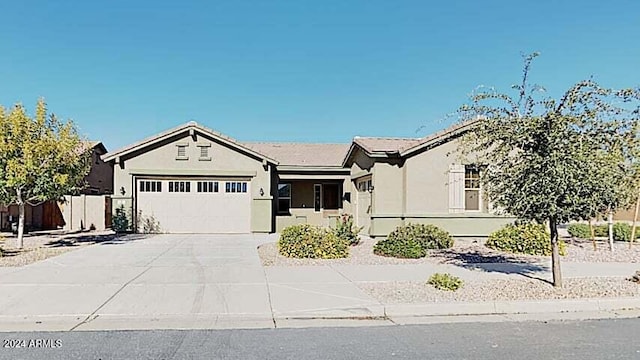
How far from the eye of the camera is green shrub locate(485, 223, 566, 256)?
1553 cm

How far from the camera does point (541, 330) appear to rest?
24.1 ft

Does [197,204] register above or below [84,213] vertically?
above

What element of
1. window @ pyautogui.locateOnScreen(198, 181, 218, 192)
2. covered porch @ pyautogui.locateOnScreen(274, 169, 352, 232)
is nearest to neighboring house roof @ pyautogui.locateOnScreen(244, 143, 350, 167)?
covered porch @ pyautogui.locateOnScreen(274, 169, 352, 232)

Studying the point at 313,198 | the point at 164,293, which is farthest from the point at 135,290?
the point at 313,198

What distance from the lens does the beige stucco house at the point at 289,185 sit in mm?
20062

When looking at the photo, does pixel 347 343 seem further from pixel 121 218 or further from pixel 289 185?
pixel 289 185

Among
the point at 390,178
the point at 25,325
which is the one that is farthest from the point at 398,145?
the point at 25,325

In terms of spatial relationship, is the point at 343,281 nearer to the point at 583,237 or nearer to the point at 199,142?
the point at 199,142

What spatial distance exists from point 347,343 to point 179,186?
1804 cm

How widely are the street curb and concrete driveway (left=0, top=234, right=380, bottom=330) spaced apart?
65 cm

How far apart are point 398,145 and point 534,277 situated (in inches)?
411

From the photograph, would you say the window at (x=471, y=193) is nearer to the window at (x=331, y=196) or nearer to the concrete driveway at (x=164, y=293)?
the window at (x=331, y=196)

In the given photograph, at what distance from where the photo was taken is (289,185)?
2723 centimetres

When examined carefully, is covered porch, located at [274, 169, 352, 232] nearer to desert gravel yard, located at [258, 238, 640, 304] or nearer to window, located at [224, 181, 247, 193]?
window, located at [224, 181, 247, 193]
